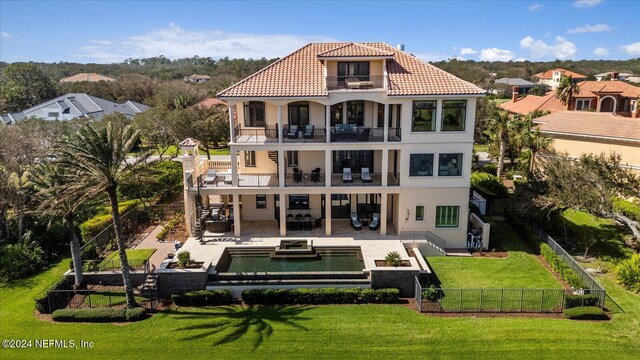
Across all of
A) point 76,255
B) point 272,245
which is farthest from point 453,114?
point 76,255

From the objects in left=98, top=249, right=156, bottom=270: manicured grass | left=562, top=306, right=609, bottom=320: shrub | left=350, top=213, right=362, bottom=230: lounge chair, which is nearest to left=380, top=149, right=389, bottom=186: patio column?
left=350, top=213, right=362, bottom=230: lounge chair

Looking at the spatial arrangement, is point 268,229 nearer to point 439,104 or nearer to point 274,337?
point 274,337

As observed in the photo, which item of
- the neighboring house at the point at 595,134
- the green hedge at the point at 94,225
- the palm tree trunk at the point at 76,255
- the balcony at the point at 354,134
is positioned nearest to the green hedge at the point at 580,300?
the balcony at the point at 354,134

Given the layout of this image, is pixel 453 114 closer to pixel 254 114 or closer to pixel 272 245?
pixel 254 114

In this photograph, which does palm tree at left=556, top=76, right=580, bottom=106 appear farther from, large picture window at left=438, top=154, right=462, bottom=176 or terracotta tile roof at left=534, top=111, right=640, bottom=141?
large picture window at left=438, top=154, right=462, bottom=176

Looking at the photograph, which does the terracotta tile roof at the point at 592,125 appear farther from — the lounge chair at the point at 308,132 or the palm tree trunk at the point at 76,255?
the palm tree trunk at the point at 76,255
